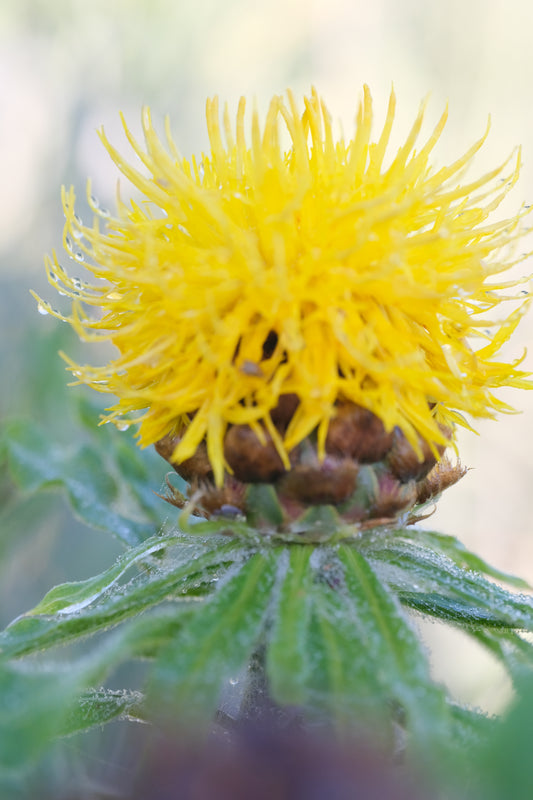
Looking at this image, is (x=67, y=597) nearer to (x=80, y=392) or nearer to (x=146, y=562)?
(x=146, y=562)

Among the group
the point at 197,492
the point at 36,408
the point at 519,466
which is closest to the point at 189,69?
the point at 36,408

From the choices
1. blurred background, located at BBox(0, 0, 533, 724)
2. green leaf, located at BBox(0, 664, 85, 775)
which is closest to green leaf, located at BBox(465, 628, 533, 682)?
green leaf, located at BBox(0, 664, 85, 775)

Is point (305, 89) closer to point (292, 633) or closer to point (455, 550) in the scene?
point (455, 550)

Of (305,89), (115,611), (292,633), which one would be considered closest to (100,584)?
(115,611)

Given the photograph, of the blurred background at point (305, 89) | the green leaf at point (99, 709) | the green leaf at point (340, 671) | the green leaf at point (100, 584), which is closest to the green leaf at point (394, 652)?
the green leaf at point (340, 671)

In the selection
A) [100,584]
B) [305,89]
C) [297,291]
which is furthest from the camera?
[305,89]
